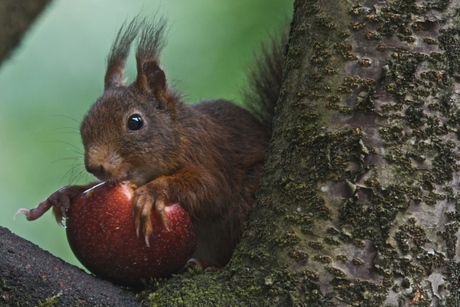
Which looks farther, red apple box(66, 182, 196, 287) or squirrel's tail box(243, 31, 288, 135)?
squirrel's tail box(243, 31, 288, 135)

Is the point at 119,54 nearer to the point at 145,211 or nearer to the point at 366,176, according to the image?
the point at 145,211

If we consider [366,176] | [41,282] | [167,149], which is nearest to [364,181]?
[366,176]

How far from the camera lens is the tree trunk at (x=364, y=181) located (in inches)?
64.9

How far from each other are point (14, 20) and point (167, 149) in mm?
568

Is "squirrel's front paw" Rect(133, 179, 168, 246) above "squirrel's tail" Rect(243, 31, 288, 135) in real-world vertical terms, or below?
above

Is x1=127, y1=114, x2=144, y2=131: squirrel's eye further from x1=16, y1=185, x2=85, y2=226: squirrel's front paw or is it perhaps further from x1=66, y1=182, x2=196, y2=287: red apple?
x1=66, y1=182, x2=196, y2=287: red apple

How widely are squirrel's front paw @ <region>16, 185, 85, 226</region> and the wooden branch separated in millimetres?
461

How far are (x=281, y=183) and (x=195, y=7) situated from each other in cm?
194

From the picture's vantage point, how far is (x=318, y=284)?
164 centimetres

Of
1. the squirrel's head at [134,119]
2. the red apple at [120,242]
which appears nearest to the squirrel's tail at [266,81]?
the squirrel's head at [134,119]

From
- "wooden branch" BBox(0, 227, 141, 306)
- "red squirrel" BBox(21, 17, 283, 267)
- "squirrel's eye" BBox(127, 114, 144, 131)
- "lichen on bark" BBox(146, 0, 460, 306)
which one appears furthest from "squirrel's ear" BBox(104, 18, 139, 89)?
"wooden branch" BBox(0, 227, 141, 306)

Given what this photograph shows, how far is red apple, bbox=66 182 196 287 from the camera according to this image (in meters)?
1.89

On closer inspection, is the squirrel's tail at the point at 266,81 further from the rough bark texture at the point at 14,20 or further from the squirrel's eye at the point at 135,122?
the rough bark texture at the point at 14,20

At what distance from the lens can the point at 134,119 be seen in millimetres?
2320
